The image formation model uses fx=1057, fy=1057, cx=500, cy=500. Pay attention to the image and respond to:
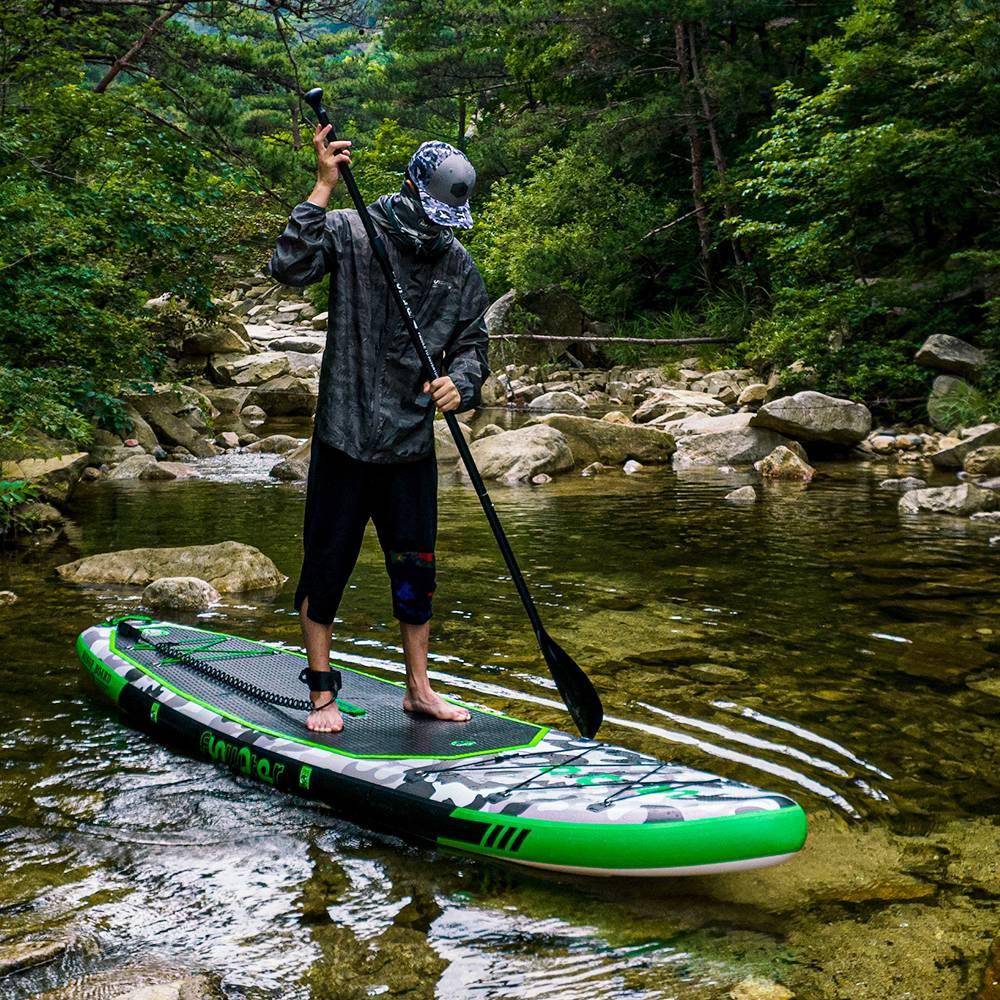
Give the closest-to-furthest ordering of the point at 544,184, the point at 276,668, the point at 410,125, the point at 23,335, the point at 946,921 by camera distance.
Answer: the point at 946,921 < the point at 276,668 < the point at 23,335 < the point at 544,184 < the point at 410,125

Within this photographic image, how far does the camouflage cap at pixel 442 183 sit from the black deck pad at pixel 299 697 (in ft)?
5.21

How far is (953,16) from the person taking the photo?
1166 cm

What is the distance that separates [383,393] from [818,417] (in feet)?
30.6

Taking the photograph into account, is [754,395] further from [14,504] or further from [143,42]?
[14,504]

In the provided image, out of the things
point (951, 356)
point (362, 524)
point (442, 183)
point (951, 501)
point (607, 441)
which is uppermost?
point (442, 183)

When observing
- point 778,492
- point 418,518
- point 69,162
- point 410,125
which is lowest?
point 778,492

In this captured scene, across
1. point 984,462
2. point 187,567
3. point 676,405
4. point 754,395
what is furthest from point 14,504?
point 754,395

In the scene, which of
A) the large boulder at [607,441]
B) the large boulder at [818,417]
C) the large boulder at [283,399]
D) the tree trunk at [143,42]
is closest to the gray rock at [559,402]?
the large boulder at [283,399]

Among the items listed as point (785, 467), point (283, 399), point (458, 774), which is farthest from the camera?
point (283, 399)

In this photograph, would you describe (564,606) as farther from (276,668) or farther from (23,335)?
(23,335)

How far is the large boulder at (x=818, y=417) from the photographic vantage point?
38.5ft

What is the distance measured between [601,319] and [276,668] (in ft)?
61.1

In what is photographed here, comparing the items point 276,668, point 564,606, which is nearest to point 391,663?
point 276,668

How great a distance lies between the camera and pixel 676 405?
1499 centimetres
